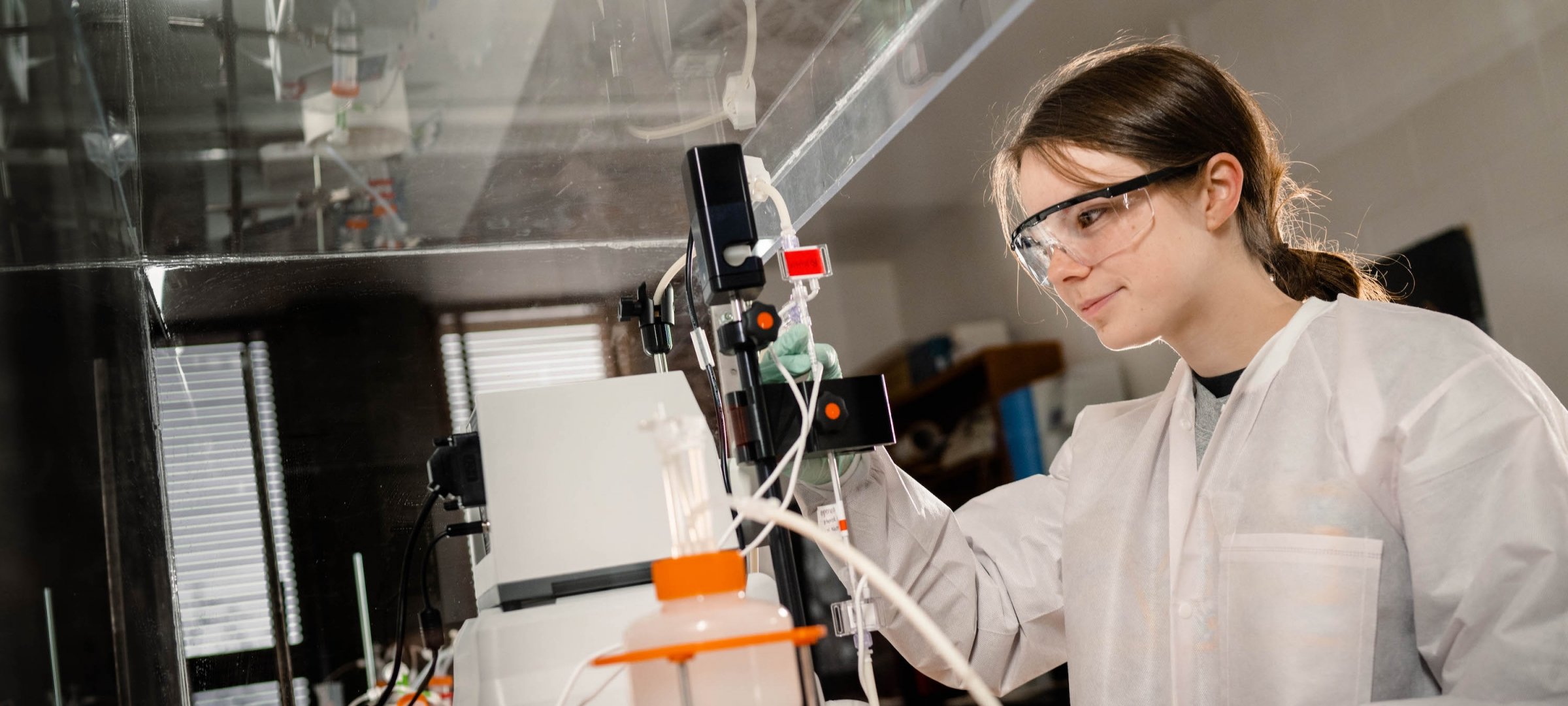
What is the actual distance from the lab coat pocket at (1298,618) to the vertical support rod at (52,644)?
1.10 metres

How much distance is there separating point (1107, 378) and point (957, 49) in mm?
845

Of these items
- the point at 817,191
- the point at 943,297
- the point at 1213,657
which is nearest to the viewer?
the point at 1213,657

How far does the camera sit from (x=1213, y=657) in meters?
1.05

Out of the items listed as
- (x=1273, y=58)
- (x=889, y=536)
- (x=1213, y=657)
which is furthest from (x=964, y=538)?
(x=1273, y=58)

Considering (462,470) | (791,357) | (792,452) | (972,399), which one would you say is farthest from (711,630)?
(972,399)

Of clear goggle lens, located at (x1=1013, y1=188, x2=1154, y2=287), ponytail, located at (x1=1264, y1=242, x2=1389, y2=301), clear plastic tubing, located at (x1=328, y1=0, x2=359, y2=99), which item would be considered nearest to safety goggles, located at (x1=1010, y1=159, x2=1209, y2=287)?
clear goggle lens, located at (x1=1013, y1=188, x2=1154, y2=287)

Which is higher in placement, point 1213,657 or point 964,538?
point 964,538

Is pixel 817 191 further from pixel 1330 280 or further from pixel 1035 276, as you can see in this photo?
pixel 1330 280

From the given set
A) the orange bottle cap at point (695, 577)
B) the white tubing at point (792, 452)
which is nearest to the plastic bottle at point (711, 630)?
the orange bottle cap at point (695, 577)

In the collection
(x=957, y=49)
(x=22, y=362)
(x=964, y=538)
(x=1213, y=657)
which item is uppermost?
(x=957, y=49)

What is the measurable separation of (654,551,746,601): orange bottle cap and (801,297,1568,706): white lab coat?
60cm

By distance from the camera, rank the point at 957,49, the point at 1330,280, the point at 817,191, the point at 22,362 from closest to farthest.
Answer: the point at 22,362, the point at 1330,280, the point at 957,49, the point at 817,191

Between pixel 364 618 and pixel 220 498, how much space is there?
0.75 ft

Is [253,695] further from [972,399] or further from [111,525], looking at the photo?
[972,399]
